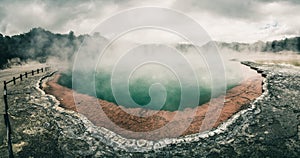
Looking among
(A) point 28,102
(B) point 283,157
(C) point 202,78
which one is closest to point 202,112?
(B) point 283,157

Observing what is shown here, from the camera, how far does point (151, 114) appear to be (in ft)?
107

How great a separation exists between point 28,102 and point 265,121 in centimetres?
2382

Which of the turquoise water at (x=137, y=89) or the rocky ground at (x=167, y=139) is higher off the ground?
the turquoise water at (x=137, y=89)

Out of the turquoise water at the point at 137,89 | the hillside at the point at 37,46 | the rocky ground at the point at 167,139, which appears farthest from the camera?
the hillside at the point at 37,46

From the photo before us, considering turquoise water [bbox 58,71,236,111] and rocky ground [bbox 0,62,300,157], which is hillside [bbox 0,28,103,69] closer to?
turquoise water [bbox 58,71,236,111]

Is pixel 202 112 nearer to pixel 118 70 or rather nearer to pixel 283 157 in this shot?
pixel 283 157

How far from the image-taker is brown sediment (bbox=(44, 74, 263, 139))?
99.2 ft

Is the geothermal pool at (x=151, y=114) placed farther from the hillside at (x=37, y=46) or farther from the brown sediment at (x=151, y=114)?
the hillside at (x=37, y=46)

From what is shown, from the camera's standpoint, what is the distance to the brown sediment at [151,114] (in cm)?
3023

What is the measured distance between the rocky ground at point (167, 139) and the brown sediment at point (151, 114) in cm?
101

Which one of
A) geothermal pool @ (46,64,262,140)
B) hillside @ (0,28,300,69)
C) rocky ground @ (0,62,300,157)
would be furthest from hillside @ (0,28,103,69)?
rocky ground @ (0,62,300,157)

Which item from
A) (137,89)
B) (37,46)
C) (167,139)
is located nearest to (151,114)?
(167,139)

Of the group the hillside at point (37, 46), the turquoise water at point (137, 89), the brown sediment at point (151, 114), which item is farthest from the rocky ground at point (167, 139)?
the hillside at point (37, 46)

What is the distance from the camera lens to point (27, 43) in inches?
3691
